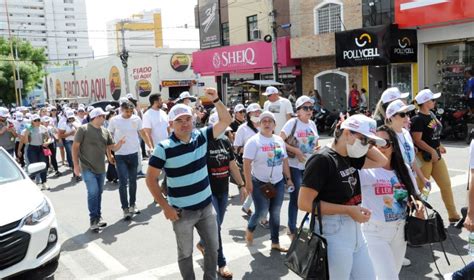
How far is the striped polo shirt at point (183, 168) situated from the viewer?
410 cm

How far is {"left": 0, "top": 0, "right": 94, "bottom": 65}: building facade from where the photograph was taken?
488 ft

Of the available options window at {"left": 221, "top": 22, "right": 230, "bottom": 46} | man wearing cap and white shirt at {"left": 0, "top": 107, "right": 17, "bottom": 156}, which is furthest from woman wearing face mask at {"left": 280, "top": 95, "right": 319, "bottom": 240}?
window at {"left": 221, "top": 22, "right": 230, "bottom": 46}

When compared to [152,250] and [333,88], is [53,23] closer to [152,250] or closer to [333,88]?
[333,88]

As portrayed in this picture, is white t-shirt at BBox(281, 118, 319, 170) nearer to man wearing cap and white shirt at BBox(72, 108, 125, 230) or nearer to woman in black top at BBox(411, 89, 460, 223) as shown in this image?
woman in black top at BBox(411, 89, 460, 223)

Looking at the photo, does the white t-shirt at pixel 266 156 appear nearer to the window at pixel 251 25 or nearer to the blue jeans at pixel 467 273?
the blue jeans at pixel 467 273

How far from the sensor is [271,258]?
18.3ft

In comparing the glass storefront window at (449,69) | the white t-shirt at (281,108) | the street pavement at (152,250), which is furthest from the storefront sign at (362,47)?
the white t-shirt at (281,108)

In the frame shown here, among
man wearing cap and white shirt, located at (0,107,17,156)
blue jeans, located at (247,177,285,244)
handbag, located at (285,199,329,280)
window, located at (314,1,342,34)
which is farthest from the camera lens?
window, located at (314,1,342,34)

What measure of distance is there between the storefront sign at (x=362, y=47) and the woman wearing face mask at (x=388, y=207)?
13759mm

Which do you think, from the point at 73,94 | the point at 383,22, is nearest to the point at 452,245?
the point at 383,22

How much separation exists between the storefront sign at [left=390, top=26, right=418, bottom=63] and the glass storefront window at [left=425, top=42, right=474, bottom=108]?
61cm

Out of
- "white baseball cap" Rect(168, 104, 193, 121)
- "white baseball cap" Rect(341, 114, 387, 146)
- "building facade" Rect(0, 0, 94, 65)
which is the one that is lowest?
"white baseball cap" Rect(341, 114, 387, 146)

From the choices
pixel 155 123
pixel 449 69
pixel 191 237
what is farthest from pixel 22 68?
pixel 191 237

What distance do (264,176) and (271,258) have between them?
968 mm
